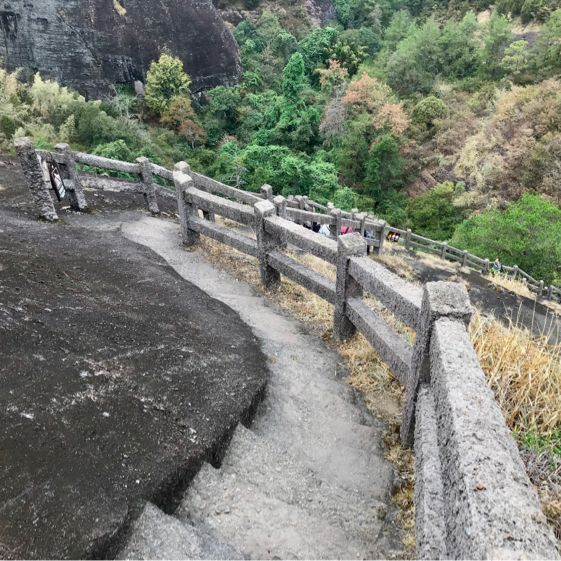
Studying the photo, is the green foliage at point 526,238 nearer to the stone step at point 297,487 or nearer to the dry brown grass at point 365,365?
the dry brown grass at point 365,365

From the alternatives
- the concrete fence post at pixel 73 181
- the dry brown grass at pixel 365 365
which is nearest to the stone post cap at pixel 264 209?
the dry brown grass at pixel 365 365

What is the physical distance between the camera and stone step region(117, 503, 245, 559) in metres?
2.08

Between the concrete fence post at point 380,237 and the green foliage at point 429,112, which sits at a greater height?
the green foliage at point 429,112

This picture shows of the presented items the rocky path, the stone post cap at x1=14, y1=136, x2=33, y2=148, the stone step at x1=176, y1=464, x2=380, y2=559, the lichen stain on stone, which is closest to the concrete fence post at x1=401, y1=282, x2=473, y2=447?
the rocky path

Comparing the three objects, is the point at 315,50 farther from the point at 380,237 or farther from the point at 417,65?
the point at 380,237

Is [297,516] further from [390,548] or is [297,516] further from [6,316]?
[6,316]

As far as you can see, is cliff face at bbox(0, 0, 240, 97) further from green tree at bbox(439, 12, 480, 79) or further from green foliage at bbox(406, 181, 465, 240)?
green foliage at bbox(406, 181, 465, 240)

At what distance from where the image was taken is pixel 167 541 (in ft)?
7.01

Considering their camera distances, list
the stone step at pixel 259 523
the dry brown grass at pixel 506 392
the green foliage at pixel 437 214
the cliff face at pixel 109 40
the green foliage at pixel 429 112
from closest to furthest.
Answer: the stone step at pixel 259 523 → the dry brown grass at pixel 506 392 → the green foliage at pixel 437 214 → the cliff face at pixel 109 40 → the green foliage at pixel 429 112

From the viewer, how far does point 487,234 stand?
17516mm

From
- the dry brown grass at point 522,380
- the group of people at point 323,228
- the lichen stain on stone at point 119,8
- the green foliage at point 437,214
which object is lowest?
the green foliage at point 437,214

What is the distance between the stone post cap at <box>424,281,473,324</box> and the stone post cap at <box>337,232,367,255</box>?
1.35 m

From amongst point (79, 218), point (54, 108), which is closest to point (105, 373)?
point (79, 218)

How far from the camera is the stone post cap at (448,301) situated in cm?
256
